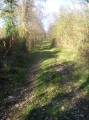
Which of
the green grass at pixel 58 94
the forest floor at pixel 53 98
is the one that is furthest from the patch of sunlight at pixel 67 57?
the forest floor at pixel 53 98

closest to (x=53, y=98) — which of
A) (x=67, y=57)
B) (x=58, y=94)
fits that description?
(x=58, y=94)

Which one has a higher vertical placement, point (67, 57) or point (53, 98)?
point (67, 57)

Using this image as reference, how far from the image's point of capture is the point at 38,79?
18500mm

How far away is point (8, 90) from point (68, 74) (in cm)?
542

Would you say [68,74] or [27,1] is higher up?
[27,1]

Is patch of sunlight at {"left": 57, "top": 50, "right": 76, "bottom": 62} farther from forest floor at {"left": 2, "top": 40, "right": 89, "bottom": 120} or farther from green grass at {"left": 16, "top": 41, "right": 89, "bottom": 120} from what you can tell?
forest floor at {"left": 2, "top": 40, "right": 89, "bottom": 120}

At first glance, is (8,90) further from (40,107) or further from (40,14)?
(40,14)

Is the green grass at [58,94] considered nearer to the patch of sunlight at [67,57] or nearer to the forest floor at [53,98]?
the forest floor at [53,98]

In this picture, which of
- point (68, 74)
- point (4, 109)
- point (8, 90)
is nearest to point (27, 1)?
point (68, 74)

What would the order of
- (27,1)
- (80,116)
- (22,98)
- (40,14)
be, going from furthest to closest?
1. (40,14)
2. (27,1)
3. (22,98)
4. (80,116)

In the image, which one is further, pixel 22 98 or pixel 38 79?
pixel 38 79

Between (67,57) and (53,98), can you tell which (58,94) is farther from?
(67,57)

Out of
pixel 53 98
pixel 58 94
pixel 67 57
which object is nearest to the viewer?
pixel 53 98

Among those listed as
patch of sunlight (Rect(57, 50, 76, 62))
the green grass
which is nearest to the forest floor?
the green grass
